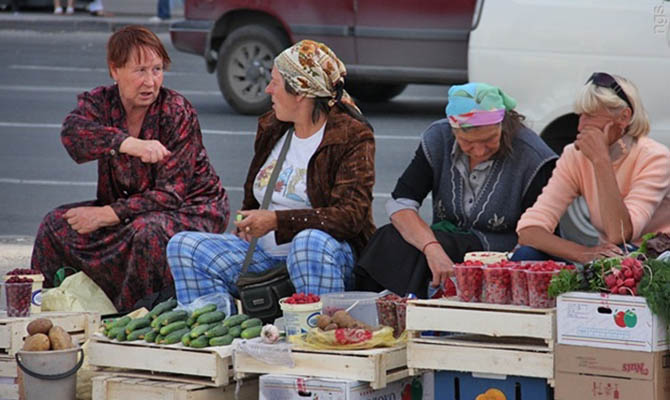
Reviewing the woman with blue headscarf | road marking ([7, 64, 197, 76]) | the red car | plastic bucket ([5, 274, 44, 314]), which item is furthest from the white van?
road marking ([7, 64, 197, 76])

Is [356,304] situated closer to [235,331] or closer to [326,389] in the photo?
[235,331]

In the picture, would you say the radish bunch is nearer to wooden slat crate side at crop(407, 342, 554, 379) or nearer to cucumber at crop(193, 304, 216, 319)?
wooden slat crate side at crop(407, 342, 554, 379)

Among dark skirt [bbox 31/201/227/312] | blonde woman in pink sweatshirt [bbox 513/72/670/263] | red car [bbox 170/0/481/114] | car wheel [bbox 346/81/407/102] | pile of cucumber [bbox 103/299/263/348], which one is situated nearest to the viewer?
pile of cucumber [bbox 103/299/263/348]

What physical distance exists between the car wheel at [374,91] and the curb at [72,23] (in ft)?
26.3

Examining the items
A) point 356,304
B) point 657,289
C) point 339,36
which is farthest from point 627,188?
point 339,36

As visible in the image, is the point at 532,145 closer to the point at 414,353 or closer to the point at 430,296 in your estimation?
the point at 430,296

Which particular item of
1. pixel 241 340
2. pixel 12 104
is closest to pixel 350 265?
pixel 241 340

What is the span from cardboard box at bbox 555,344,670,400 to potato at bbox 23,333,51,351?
186 cm

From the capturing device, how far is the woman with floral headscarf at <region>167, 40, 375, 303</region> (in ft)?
17.7

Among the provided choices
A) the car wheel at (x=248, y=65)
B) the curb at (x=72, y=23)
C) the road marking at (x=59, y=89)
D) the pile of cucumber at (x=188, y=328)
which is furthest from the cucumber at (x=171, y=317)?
the curb at (x=72, y=23)

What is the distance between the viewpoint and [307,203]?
5.64 meters

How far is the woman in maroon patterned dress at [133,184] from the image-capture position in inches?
233

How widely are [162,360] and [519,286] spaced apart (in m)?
1.32

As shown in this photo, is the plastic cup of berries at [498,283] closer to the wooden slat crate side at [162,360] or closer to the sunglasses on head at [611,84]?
the sunglasses on head at [611,84]
